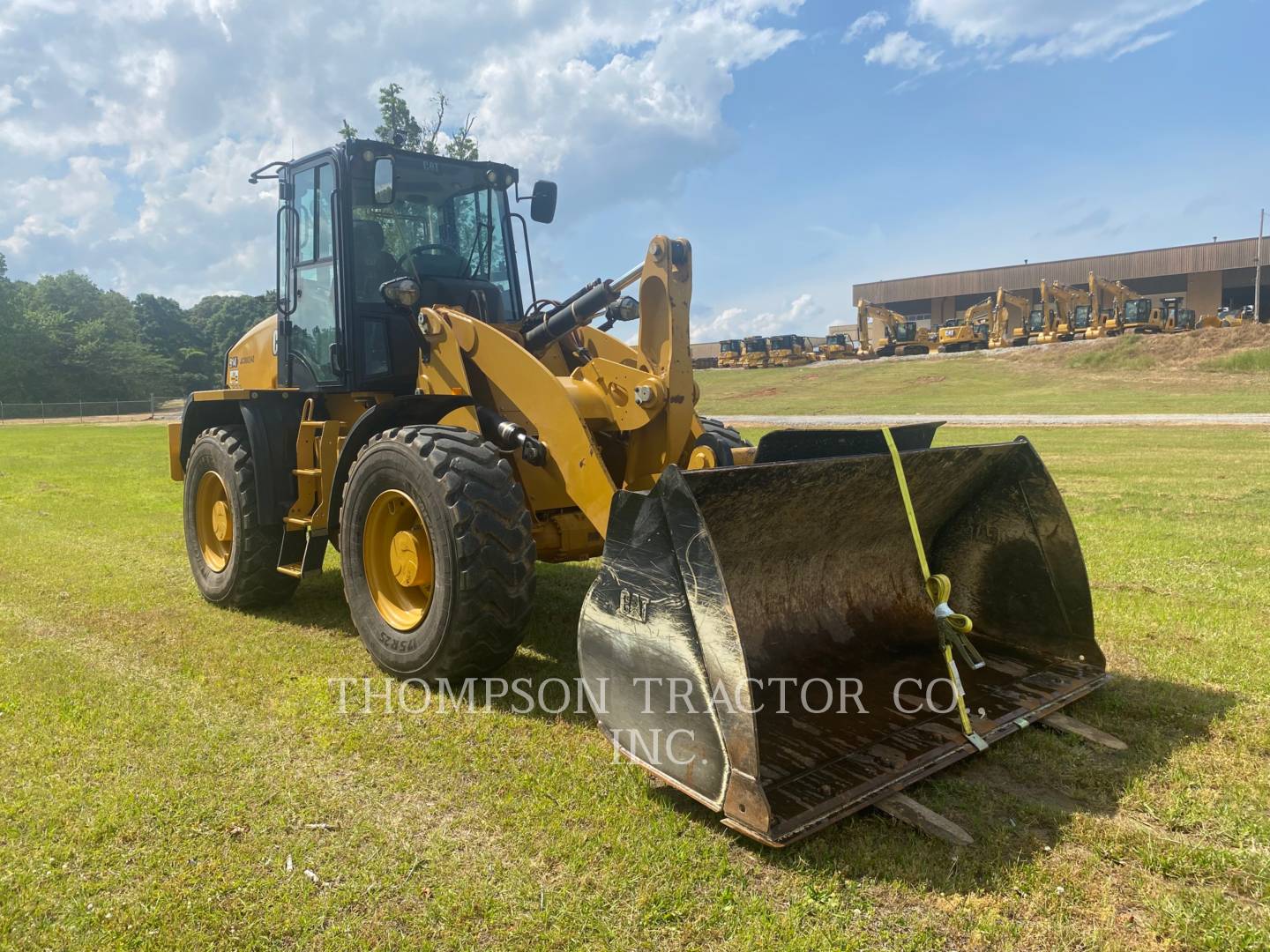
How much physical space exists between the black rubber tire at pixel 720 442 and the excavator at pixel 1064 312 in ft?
140

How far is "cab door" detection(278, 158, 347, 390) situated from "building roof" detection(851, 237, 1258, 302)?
5588 cm

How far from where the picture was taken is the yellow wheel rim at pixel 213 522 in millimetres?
6539

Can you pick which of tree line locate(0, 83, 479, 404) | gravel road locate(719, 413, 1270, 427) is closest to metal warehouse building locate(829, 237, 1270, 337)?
gravel road locate(719, 413, 1270, 427)

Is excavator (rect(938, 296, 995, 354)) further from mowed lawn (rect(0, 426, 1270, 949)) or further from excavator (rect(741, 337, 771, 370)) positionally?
mowed lawn (rect(0, 426, 1270, 949))

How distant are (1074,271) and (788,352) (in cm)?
2080

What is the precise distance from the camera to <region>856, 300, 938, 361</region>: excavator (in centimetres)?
4897

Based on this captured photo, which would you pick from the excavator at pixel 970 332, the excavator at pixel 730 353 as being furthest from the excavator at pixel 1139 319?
the excavator at pixel 730 353

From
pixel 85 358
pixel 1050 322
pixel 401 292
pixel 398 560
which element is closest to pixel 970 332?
pixel 1050 322

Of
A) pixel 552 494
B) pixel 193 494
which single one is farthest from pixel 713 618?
pixel 193 494

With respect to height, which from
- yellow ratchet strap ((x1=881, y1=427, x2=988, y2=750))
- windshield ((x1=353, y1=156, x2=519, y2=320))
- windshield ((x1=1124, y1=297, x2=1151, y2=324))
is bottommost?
yellow ratchet strap ((x1=881, y1=427, x2=988, y2=750))

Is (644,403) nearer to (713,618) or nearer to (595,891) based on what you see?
(713,618)

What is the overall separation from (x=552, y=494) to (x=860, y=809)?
2539 millimetres

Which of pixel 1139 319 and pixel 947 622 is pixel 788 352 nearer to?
pixel 1139 319

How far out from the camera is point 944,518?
474 cm
